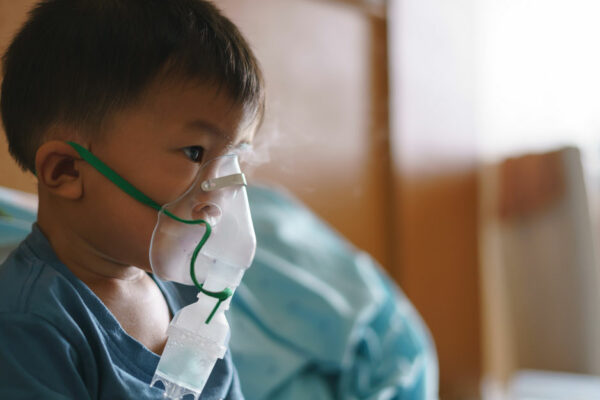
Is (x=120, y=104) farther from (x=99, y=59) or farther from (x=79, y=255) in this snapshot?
(x=79, y=255)

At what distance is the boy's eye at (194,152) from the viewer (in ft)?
1.83

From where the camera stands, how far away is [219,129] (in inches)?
22.2

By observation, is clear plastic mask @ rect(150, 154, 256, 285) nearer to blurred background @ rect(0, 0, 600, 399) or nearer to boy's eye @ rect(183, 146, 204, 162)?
boy's eye @ rect(183, 146, 204, 162)

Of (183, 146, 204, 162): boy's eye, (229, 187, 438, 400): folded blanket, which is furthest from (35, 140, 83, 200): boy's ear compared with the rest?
(229, 187, 438, 400): folded blanket

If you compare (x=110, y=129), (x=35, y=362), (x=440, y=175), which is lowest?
(x=35, y=362)

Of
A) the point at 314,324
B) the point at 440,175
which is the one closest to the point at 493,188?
the point at 440,175

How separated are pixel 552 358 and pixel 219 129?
182cm

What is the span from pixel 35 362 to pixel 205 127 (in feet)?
0.81

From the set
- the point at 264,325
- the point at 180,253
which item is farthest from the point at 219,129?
the point at 264,325

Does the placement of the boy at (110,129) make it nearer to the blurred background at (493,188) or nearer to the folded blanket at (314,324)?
the folded blanket at (314,324)

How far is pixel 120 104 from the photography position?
0.55 m

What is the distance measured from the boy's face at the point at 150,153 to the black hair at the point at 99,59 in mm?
15

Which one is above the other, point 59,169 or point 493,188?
point 493,188

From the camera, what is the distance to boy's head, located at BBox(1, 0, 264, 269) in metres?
0.55
